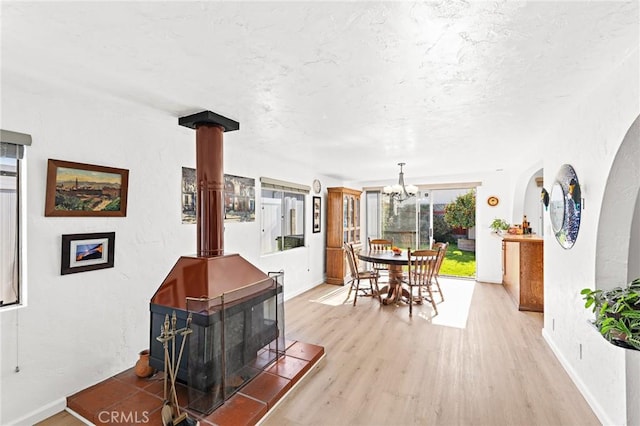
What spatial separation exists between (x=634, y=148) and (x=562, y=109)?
835mm

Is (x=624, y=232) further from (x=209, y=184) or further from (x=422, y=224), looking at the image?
(x=422, y=224)

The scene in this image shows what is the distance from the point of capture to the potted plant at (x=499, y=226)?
5.37 meters

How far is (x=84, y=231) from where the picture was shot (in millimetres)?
2205

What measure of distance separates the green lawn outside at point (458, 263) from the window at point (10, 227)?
6820 mm

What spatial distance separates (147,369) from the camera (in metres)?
2.36

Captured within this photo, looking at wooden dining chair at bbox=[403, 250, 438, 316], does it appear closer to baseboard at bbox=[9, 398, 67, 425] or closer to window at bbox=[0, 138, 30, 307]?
baseboard at bbox=[9, 398, 67, 425]

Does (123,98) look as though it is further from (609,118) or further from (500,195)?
(500,195)

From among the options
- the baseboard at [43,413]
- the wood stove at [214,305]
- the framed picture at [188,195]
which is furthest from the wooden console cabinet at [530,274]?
the baseboard at [43,413]

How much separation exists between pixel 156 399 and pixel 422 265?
3361 millimetres

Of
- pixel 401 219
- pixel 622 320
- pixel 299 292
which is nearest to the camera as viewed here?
pixel 622 320

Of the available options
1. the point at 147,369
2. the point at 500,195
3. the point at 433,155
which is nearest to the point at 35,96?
the point at 147,369

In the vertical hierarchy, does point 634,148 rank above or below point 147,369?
above

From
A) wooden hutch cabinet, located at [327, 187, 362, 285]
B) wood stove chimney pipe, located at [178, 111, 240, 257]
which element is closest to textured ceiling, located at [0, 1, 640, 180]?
wood stove chimney pipe, located at [178, 111, 240, 257]
